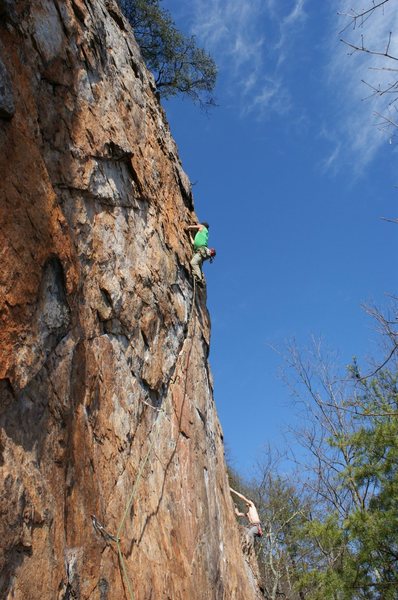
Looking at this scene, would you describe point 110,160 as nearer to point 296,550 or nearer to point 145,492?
point 145,492

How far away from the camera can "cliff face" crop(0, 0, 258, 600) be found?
4547 mm

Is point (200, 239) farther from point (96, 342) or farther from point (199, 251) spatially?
point (96, 342)

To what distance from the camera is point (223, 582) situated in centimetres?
890

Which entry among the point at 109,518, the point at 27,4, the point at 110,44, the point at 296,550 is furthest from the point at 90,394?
the point at 296,550

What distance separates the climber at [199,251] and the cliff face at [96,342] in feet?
1.08

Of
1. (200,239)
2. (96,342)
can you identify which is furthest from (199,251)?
(96,342)

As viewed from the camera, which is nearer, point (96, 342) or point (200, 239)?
point (96, 342)

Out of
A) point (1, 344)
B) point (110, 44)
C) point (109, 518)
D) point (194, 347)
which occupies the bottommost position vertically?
point (109, 518)

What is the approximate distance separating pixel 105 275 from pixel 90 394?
5.18 ft

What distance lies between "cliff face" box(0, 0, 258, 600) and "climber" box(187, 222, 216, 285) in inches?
13.0

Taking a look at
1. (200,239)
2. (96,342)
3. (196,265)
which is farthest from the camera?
(200,239)

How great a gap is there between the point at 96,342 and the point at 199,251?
4964 millimetres

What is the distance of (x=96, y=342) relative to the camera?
6.44m

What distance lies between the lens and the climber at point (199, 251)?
→ 35.8 feet
